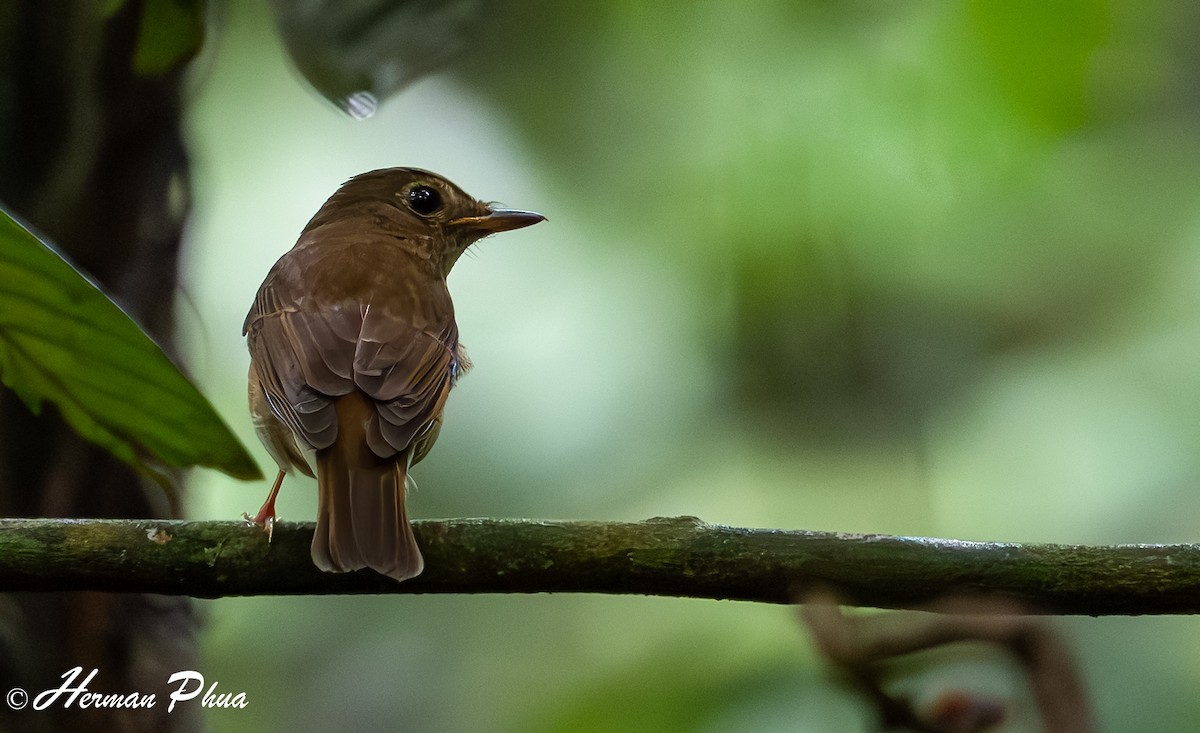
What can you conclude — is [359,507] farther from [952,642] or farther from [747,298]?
[747,298]

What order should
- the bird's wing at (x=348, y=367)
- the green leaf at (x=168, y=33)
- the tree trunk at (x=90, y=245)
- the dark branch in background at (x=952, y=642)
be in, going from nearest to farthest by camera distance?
the dark branch in background at (x=952, y=642) → the bird's wing at (x=348, y=367) → the tree trunk at (x=90, y=245) → the green leaf at (x=168, y=33)

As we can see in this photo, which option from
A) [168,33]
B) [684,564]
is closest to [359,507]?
[684,564]

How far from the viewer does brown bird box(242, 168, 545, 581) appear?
2.04 metres

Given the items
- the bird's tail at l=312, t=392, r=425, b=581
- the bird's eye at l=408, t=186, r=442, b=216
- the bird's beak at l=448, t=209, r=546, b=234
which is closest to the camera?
the bird's tail at l=312, t=392, r=425, b=581

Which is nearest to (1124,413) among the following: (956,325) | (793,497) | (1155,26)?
(956,325)

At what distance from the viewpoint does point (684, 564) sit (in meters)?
1.80

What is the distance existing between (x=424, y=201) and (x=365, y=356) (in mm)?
958

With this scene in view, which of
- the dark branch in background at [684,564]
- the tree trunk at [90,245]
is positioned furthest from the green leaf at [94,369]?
the tree trunk at [90,245]

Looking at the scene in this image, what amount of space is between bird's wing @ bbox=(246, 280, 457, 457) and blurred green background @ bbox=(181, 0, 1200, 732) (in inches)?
40.4

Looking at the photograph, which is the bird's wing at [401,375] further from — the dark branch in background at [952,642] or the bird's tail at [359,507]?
the dark branch in background at [952,642]

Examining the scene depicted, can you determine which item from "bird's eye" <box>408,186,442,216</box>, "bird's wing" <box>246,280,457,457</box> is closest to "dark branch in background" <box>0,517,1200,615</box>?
"bird's wing" <box>246,280,457,457</box>

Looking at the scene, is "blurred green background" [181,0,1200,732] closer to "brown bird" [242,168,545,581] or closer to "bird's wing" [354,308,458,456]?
"brown bird" [242,168,545,581]

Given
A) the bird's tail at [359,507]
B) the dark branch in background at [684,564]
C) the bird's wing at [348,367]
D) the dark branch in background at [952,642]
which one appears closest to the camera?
the dark branch in background at [952,642]

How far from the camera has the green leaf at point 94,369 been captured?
1.80 meters
